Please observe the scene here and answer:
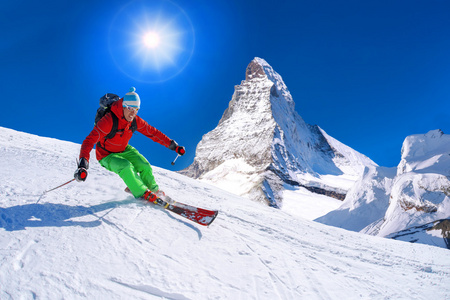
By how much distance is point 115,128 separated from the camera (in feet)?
14.1

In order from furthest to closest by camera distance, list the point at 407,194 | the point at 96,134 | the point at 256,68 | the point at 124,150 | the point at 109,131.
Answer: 1. the point at 256,68
2. the point at 407,194
3. the point at 124,150
4. the point at 109,131
5. the point at 96,134

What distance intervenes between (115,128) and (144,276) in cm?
277

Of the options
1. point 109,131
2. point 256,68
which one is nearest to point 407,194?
point 109,131

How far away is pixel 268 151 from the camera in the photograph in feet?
373

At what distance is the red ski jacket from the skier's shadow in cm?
85

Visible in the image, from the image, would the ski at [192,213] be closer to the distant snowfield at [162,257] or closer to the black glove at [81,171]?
the distant snowfield at [162,257]

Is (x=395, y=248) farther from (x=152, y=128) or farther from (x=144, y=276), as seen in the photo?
(x=152, y=128)

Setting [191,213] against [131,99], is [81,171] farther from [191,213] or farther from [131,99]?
[191,213]

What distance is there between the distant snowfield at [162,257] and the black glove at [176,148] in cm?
142

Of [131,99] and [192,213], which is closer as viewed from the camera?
[192,213]

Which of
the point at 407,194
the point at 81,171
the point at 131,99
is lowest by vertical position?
the point at 81,171

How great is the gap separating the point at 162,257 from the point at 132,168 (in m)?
2.04

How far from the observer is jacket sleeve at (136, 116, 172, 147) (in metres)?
4.93

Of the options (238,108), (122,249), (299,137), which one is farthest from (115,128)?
(238,108)
